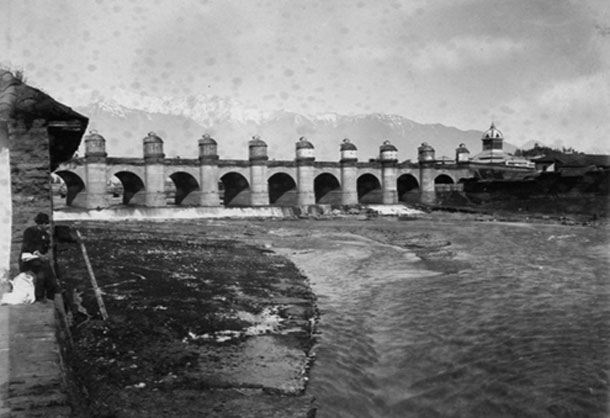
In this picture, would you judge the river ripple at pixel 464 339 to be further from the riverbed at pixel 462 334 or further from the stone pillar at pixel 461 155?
the stone pillar at pixel 461 155

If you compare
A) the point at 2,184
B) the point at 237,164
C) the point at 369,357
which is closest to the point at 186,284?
the point at 2,184

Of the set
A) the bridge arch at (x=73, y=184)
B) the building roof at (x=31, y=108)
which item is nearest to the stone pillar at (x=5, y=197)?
the building roof at (x=31, y=108)

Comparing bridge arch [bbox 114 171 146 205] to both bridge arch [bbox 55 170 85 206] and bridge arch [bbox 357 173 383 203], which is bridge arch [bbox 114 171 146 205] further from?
bridge arch [bbox 357 173 383 203]

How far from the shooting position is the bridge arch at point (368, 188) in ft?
193

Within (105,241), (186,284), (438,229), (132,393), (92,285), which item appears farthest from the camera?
(438,229)

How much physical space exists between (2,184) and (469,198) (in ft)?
152

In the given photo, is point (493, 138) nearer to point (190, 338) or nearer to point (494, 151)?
point (494, 151)

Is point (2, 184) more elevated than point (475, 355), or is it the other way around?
point (2, 184)

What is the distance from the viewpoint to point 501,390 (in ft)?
24.5

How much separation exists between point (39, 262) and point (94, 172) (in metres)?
34.5

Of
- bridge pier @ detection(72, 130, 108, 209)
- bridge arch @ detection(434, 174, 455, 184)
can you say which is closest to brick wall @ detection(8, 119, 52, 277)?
bridge pier @ detection(72, 130, 108, 209)

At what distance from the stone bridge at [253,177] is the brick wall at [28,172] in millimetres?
31852

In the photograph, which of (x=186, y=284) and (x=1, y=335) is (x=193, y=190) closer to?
(x=186, y=284)

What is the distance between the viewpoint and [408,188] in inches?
2466
